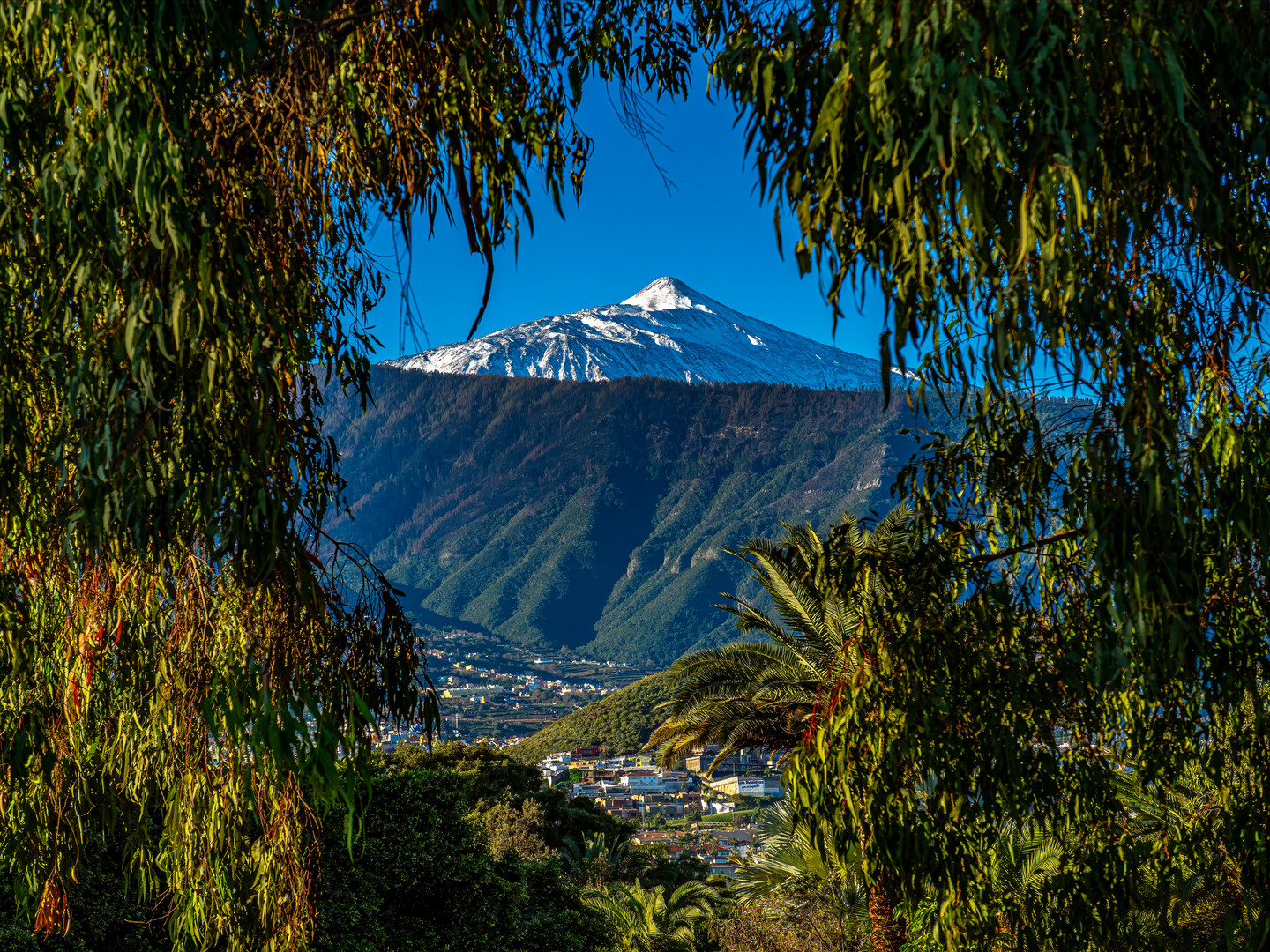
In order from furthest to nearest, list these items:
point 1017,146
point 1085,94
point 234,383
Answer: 1. point 234,383
2. point 1017,146
3. point 1085,94

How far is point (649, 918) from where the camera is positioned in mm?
18891

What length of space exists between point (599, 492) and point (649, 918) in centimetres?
15830

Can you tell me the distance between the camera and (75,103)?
2604mm

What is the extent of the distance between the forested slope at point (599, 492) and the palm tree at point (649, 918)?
98.3 m

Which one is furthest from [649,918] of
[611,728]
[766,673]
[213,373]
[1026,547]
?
[611,728]

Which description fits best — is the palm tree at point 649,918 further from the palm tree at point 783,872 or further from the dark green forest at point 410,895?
the palm tree at point 783,872

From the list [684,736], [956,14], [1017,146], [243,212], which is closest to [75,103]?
[243,212]

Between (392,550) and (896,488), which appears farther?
(392,550)

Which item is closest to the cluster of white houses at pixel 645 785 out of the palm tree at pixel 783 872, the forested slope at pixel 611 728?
the forested slope at pixel 611 728

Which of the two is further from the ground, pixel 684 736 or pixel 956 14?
pixel 956 14

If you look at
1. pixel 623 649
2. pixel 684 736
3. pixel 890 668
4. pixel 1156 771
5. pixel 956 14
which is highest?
pixel 956 14

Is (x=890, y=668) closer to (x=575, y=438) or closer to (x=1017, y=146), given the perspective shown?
(x=1017, y=146)

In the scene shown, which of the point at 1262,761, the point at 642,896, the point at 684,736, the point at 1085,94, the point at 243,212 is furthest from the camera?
the point at 642,896

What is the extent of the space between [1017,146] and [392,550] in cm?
17419
